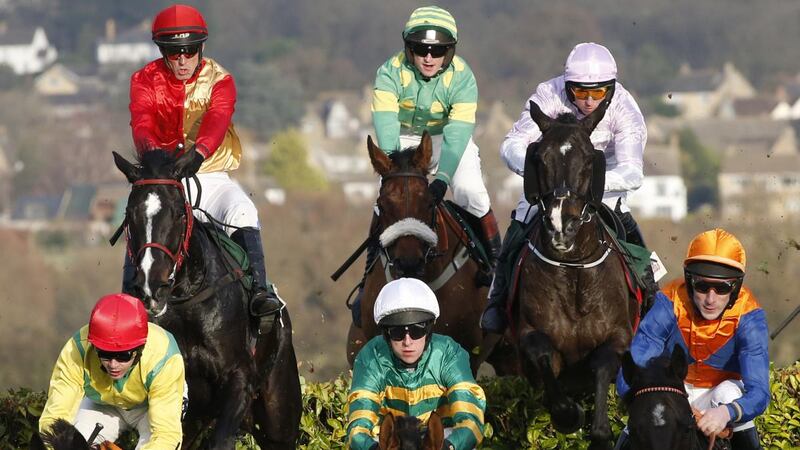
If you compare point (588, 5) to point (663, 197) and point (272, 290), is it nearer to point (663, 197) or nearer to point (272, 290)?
point (663, 197)

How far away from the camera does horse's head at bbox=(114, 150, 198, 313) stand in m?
7.24

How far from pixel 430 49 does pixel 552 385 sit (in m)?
2.61

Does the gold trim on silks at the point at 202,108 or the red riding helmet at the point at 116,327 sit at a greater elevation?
the gold trim on silks at the point at 202,108

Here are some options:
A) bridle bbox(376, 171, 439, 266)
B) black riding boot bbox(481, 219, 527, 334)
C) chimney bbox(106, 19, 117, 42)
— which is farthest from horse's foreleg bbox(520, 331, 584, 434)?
chimney bbox(106, 19, 117, 42)

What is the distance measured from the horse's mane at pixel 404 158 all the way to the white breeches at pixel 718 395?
8.80 feet

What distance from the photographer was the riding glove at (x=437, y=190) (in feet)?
29.2

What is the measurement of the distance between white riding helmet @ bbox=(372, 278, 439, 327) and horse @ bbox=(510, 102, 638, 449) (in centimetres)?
151

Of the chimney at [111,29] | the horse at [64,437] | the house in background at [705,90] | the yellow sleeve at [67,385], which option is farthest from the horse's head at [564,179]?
the chimney at [111,29]

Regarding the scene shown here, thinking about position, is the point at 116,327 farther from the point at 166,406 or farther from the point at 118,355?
the point at 166,406

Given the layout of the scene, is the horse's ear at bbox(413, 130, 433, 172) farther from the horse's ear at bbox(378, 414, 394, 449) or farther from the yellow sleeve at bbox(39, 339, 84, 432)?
the horse's ear at bbox(378, 414, 394, 449)

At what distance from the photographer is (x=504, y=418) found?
356 inches

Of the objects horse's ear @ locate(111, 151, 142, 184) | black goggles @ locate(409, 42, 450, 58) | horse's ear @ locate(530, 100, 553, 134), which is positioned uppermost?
black goggles @ locate(409, 42, 450, 58)

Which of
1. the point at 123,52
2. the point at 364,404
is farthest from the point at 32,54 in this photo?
the point at 364,404

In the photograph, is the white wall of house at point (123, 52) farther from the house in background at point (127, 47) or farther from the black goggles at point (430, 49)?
the black goggles at point (430, 49)
